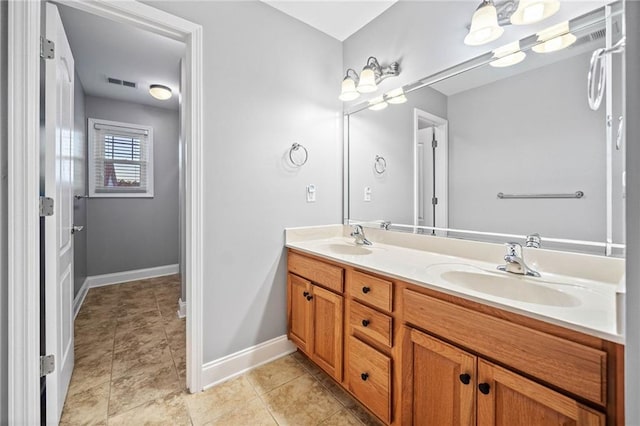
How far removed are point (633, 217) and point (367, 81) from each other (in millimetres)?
1706

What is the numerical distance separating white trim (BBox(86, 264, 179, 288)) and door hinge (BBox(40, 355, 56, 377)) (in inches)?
99.4

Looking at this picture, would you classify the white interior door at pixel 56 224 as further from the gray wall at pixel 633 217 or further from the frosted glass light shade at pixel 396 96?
the gray wall at pixel 633 217

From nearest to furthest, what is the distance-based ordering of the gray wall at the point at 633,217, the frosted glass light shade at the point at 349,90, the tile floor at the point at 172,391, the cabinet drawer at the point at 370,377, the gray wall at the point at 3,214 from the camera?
the gray wall at the point at 633,217
the gray wall at the point at 3,214
the cabinet drawer at the point at 370,377
the tile floor at the point at 172,391
the frosted glass light shade at the point at 349,90

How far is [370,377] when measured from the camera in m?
1.27

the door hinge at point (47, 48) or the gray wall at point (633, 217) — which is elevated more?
the door hinge at point (47, 48)

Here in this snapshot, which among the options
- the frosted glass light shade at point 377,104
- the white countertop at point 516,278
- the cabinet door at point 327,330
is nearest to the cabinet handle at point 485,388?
the white countertop at point 516,278

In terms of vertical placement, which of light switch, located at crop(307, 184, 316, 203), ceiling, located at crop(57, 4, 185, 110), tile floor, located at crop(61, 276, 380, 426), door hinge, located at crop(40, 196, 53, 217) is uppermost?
ceiling, located at crop(57, 4, 185, 110)

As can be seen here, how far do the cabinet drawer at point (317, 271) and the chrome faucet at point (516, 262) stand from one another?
Answer: 759mm

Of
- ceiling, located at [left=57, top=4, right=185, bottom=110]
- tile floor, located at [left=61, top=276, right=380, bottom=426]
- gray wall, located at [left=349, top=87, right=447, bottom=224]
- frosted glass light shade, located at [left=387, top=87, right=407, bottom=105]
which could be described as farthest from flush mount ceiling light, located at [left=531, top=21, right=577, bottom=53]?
ceiling, located at [left=57, top=4, right=185, bottom=110]

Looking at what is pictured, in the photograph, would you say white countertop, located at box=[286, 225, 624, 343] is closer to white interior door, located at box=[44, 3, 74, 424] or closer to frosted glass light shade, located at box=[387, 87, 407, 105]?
frosted glass light shade, located at box=[387, 87, 407, 105]

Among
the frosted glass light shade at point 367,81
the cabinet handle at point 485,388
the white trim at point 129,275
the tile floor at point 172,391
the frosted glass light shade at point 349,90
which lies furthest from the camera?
the white trim at point 129,275

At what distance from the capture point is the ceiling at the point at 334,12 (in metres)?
1.81

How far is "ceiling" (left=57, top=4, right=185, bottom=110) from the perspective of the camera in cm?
210

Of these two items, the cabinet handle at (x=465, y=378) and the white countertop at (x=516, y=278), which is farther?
the cabinet handle at (x=465, y=378)
